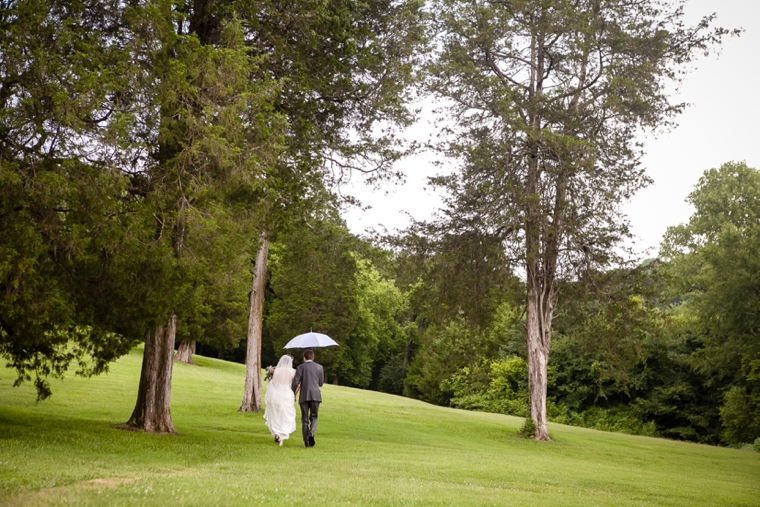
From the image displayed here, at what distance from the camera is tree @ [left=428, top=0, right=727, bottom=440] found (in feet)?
74.6

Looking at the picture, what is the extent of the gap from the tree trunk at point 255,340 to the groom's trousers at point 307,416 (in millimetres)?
8972

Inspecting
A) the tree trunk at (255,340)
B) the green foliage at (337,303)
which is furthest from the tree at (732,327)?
the tree trunk at (255,340)

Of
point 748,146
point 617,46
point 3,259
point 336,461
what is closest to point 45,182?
point 3,259

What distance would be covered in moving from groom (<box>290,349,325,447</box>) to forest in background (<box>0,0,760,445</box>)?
2.62 m

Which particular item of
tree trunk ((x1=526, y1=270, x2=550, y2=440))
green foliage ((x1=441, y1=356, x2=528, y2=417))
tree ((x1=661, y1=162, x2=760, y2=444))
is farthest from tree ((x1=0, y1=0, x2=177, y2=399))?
green foliage ((x1=441, y1=356, x2=528, y2=417))

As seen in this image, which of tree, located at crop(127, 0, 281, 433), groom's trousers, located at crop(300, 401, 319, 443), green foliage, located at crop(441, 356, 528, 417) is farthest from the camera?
green foliage, located at crop(441, 356, 528, 417)

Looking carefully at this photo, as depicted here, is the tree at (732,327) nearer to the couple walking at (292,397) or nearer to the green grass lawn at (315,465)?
the green grass lawn at (315,465)

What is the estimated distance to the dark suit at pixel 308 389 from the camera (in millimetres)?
15164

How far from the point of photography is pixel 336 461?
1307 cm

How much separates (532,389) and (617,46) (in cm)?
1206

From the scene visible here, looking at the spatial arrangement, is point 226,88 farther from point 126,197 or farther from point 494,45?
point 494,45

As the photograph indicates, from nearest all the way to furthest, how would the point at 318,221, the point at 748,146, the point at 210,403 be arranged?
the point at 318,221
the point at 210,403
the point at 748,146

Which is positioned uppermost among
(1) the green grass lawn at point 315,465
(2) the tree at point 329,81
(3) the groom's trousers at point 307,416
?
(2) the tree at point 329,81

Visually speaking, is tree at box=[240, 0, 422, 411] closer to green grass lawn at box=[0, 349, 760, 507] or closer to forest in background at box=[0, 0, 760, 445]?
forest in background at box=[0, 0, 760, 445]
